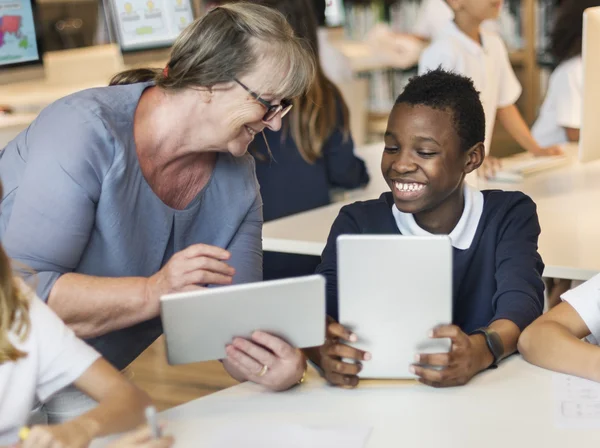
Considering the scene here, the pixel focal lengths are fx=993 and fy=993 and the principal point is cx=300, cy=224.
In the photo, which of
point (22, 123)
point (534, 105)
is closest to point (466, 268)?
point (22, 123)

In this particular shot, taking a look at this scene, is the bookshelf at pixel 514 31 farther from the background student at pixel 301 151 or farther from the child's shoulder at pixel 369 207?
the child's shoulder at pixel 369 207

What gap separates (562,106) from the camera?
361 cm

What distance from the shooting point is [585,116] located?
2.55 metres

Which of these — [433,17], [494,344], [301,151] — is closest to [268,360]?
[494,344]

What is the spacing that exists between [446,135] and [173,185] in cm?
50

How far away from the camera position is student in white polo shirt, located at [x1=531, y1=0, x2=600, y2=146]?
359 centimetres

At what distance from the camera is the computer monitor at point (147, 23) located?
12.0 feet

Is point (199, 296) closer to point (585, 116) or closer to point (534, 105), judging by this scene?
point (585, 116)

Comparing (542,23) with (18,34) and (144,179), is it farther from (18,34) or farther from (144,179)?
(144,179)

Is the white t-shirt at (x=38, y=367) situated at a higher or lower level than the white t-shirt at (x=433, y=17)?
lower

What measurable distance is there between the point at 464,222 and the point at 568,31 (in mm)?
2115

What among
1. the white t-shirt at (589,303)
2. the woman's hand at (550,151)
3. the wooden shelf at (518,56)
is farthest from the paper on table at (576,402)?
the wooden shelf at (518,56)

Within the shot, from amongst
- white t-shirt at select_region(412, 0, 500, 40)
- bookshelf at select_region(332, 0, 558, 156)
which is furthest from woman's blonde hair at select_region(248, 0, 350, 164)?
bookshelf at select_region(332, 0, 558, 156)

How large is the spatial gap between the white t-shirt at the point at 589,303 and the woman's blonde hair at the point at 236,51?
0.57 meters
